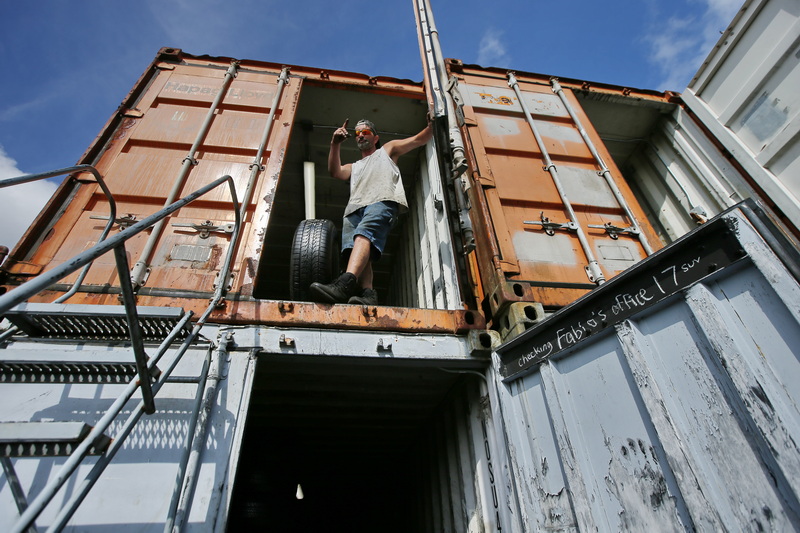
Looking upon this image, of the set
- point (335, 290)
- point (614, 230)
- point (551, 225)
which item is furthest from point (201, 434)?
point (614, 230)

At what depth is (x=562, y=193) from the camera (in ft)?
11.0

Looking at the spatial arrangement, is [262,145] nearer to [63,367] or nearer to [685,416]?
[63,367]

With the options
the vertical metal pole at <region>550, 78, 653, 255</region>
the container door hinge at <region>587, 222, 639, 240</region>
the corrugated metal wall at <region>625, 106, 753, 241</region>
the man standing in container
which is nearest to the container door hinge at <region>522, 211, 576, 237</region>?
the container door hinge at <region>587, 222, 639, 240</region>

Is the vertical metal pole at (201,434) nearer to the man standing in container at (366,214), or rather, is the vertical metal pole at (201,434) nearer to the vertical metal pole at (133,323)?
the vertical metal pole at (133,323)

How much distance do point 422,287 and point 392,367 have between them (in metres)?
1.31

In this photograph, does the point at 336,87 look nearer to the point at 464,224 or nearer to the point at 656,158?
the point at 464,224

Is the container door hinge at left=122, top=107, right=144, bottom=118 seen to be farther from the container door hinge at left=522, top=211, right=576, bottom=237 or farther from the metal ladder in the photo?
the container door hinge at left=522, top=211, right=576, bottom=237

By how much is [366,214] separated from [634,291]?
76.8 inches

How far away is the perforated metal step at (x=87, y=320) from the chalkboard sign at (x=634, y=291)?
177 cm

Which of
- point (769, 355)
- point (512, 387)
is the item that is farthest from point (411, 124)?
point (769, 355)

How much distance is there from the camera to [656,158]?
476 centimetres

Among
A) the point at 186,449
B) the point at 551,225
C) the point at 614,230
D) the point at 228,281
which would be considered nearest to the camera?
the point at 186,449

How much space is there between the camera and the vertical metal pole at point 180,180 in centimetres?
241

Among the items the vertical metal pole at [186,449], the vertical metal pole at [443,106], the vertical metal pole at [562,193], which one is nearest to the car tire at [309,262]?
the vertical metal pole at [186,449]
